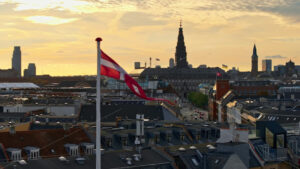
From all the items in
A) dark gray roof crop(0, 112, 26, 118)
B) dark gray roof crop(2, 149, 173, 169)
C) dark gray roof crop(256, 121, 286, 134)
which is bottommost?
dark gray roof crop(2, 149, 173, 169)

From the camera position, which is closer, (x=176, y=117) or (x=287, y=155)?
(x=287, y=155)

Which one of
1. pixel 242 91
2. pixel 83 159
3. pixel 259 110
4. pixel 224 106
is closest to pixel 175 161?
pixel 83 159

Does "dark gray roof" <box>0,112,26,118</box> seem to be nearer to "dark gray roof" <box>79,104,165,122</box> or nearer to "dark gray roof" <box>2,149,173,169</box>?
"dark gray roof" <box>79,104,165,122</box>

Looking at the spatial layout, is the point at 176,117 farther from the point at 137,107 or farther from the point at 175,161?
the point at 175,161

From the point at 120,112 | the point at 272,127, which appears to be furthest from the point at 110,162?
the point at 120,112

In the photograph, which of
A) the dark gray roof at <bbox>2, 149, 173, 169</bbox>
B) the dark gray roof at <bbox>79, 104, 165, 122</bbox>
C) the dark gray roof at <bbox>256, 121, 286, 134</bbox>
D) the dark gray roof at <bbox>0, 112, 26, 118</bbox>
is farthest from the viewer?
the dark gray roof at <bbox>0, 112, 26, 118</bbox>

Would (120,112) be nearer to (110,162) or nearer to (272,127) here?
(272,127)

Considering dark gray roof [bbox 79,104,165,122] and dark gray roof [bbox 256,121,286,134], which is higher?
dark gray roof [bbox 256,121,286,134]

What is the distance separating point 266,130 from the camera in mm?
63219

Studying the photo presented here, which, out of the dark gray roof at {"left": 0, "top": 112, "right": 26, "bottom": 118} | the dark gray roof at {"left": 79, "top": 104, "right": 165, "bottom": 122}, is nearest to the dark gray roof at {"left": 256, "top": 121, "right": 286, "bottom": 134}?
the dark gray roof at {"left": 79, "top": 104, "right": 165, "bottom": 122}

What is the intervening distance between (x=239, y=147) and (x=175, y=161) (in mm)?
6506

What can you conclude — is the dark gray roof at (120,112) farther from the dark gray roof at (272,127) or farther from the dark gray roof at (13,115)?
the dark gray roof at (272,127)

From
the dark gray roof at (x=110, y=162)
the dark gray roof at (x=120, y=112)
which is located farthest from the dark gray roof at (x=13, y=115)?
the dark gray roof at (x=110, y=162)

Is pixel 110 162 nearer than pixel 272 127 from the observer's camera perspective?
Yes
